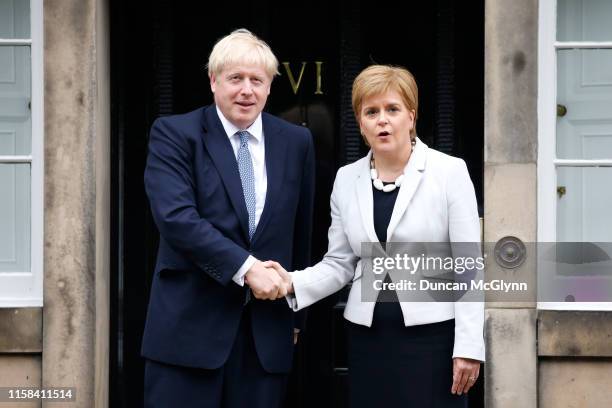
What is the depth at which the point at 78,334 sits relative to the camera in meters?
5.36

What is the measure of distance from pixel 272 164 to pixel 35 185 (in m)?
1.66

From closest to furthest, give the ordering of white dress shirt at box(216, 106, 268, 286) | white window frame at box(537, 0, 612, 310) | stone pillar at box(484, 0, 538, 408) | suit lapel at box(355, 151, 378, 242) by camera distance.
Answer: suit lapel at box(355, 151, 378, 242) < white dress shirt at box(216, 106, 268, 286) < stone pillar at box(484, 0, 538, 408) < white window frame at box(537, 0, 612, 310)

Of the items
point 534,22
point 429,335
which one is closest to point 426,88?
point 534,22

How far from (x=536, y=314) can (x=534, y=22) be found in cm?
145

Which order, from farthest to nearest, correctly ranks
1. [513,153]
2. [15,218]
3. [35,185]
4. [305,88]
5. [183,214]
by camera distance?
[305,88]
[15,218]
[35,185]
[513,153]
[183,214]

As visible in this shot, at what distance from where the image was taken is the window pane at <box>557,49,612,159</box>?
5.48m

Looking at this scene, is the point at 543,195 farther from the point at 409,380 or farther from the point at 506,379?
the point at 409,380

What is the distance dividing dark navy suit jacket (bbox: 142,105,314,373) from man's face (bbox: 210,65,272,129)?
0.10 m

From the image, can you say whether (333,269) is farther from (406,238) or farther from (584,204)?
(584,204)

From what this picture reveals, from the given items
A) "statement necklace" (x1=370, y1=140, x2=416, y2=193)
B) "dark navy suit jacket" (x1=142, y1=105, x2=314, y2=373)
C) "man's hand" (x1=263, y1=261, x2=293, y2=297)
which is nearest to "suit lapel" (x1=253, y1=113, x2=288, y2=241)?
"dark navy suit jacket" (x1=142, y1=105, x2=314, y2=373)

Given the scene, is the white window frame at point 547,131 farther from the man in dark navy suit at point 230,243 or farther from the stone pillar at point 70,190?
the stone pillar at point 70,190

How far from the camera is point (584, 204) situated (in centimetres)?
552

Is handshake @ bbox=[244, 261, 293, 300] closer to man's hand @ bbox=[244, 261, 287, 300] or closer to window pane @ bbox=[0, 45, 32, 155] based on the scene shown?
man's hand @ bbox=[244, 261, 287, 300]

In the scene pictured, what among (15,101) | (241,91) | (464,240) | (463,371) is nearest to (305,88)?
(15,101)
